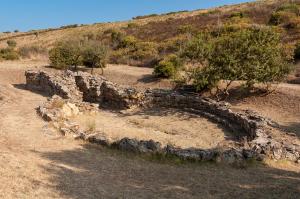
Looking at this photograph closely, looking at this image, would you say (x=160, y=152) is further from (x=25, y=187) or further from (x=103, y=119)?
(x=103, y=119)

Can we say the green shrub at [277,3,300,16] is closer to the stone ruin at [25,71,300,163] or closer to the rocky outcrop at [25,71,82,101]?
the stone ruin at [25,71,300,163]

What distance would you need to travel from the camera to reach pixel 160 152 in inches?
542

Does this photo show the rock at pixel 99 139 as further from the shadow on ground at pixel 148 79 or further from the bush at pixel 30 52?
the bush at pixel 30 52

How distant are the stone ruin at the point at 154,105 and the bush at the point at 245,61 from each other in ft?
6.23

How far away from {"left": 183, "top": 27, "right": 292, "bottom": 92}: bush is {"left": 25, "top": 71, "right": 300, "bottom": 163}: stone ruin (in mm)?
1900

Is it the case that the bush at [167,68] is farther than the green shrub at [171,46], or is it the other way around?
the green shrub at [171,46]

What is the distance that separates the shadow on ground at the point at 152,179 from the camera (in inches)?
421

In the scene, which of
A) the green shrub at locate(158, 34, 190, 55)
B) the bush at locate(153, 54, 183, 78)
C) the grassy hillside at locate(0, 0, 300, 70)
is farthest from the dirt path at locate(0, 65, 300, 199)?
the green shrub at locate(158, 34, 190, 55)

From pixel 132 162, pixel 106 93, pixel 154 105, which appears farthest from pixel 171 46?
pixel 132 162

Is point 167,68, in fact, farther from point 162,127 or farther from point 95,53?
point 162,127

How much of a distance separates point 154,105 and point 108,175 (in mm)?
12483

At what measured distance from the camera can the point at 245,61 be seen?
23906 millimetres

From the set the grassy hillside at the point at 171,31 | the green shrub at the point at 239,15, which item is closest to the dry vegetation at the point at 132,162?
the grassy hillside at the point at 171,31

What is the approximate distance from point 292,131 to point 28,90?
14.4 metres
